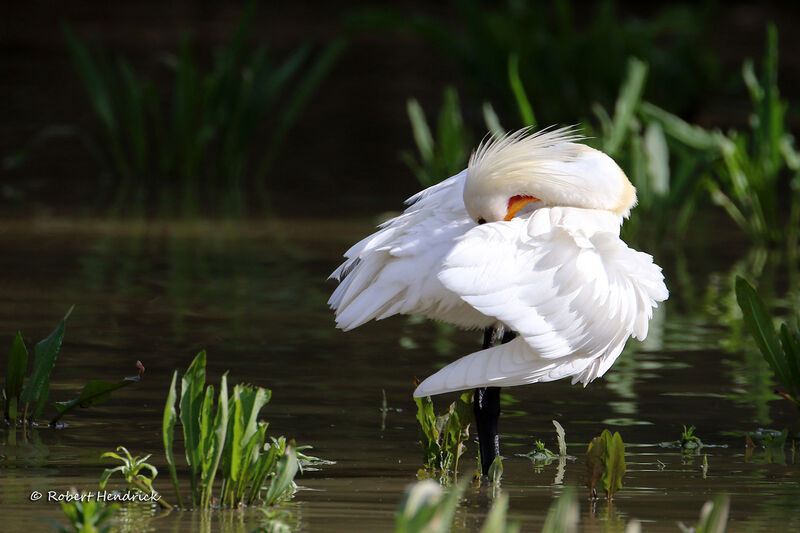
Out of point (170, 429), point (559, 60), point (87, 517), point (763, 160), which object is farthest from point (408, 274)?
point (559, 60)

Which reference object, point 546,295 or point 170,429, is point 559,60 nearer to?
point 546,295

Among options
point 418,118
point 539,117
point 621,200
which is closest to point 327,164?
point 539,117

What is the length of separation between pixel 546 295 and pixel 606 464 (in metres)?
0.46

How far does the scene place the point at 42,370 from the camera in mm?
4055

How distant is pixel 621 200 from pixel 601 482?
975mm

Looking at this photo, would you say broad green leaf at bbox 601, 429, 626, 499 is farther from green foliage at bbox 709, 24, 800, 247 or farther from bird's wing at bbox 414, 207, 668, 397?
green foliage at bbox 709, 24, 800, 247

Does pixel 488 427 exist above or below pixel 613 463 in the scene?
above

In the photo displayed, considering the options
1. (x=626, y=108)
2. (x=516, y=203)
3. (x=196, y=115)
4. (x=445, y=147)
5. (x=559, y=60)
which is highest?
(x=559, y=60)

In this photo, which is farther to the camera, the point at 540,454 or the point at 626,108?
the point at 626,108

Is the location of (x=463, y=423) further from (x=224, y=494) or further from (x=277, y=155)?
(x=277, y=155)

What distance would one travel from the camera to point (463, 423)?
390cm

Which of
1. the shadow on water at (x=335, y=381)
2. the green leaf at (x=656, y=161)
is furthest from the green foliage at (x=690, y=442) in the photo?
the green leaf at (x=656, y=161)

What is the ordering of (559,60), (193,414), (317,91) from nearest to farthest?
(193,414) < (559,60) < (317,91)

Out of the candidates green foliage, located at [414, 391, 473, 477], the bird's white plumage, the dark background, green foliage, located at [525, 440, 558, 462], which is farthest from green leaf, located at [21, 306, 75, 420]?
the dark background
